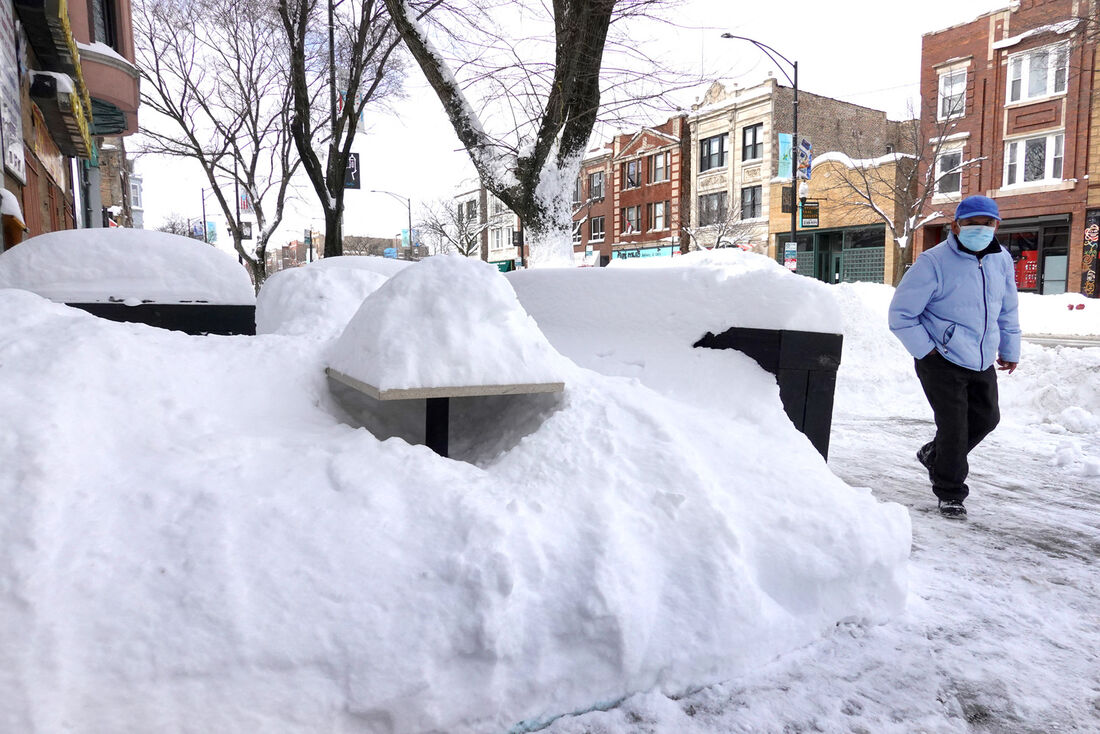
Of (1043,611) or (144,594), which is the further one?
(1043,611)

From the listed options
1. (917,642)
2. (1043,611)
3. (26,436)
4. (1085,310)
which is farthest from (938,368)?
(1085,310)

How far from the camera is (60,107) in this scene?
953cm

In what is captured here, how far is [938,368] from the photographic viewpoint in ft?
14.2

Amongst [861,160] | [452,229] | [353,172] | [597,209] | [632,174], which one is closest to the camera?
[353,172]

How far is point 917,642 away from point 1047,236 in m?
27.4

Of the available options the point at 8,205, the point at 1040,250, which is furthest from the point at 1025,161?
the point at 8,205

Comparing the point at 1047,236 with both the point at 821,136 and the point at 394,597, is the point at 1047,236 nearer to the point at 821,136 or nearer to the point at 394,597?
the point at 821,136

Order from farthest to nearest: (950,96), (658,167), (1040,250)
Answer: (658,167) → (950,96) → (1040,250)

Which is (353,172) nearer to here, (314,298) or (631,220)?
(314,298)

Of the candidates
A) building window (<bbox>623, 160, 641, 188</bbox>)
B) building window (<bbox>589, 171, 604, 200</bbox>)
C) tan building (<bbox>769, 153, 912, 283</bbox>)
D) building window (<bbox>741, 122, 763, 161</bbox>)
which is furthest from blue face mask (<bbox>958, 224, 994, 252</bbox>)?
building window (<bbox>589, 171, 604, 200</bbox>)

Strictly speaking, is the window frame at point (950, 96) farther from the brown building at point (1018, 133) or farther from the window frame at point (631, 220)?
the window frame at point (631, 220)

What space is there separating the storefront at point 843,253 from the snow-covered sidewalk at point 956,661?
26785 mm

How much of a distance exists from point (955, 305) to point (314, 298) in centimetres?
406

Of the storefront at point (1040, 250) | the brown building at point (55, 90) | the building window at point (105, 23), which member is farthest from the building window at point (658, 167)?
the building window at point (105, 23)
